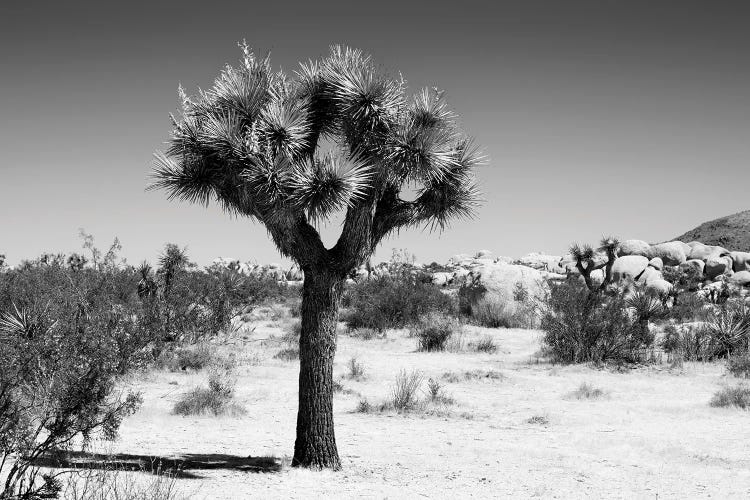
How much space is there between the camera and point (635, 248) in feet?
159

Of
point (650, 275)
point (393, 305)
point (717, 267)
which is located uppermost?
point (717, 267)

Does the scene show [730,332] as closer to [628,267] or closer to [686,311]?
[686,311]

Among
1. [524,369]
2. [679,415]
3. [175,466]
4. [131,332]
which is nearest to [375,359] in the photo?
[524,369]

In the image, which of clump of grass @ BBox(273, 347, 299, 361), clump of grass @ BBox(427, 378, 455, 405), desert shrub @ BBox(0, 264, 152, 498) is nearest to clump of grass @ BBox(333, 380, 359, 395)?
clump of grass @ BBox(427, 378, 455, 405)

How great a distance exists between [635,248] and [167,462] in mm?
45976

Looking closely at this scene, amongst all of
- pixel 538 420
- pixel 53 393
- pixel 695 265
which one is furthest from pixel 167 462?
pixel 695 265

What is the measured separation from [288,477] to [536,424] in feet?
16.6

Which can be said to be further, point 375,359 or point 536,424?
point 375,359

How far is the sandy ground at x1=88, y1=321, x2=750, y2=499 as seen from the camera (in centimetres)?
707

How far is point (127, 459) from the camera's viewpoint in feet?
24.1

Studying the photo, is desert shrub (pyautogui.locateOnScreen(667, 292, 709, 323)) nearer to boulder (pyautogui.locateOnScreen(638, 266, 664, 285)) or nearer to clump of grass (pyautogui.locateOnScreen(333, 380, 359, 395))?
boulder (pyautogui.locateOnScreen(638, 266, 664, 285))

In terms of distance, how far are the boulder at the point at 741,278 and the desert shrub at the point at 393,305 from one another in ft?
78.1

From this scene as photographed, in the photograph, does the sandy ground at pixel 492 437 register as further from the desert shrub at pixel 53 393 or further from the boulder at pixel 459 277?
the boulder at pixel 459 277

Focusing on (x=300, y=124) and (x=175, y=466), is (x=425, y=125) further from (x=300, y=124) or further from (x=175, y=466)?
(x=175, y=466)
